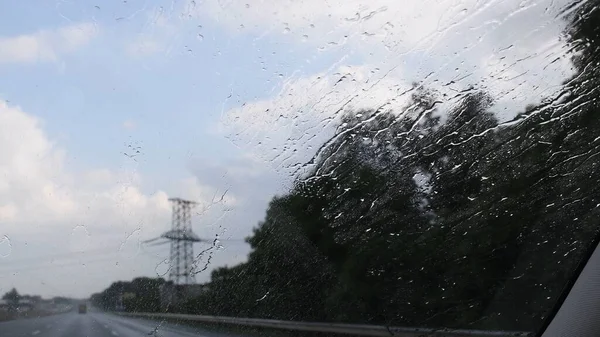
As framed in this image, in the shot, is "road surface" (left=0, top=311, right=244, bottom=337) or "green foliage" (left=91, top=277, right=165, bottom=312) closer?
"green foliage" (left=91, top=277, right=165, bottom=312)

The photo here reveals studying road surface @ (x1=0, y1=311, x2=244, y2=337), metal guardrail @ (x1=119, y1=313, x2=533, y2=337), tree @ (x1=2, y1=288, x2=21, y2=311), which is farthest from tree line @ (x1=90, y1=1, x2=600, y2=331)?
tree @ (x1=2, y1=288, x2=21, y2=311)

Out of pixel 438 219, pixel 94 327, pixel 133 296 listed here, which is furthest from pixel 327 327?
pixel 94 327

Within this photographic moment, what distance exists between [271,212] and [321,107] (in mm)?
1421

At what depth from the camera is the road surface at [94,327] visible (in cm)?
820

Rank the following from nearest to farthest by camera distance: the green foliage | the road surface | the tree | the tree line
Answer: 1. the tree line
2. the tree
3. the green foliage
4. the road surface

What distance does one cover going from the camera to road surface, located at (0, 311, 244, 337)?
820cm

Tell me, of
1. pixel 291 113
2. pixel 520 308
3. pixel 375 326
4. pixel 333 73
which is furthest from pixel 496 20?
pixel 375 326

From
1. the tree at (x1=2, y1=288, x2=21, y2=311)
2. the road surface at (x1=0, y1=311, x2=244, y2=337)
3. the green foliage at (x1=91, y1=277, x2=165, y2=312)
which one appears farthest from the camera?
the road surface at (x1=0, y1=311, x2=244, y2=337)

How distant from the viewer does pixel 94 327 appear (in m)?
9.75

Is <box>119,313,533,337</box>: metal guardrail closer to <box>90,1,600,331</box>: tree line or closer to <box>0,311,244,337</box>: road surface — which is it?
<box>90,1,600,331</box>: tree line

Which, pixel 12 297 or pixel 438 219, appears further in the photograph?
pixel 438 219

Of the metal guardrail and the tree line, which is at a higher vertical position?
the tree line

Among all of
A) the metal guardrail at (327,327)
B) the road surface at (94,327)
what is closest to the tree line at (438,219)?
the metal guardrail at (327,327)

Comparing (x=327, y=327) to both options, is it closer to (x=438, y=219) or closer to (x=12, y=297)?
(x=438, y=219)
